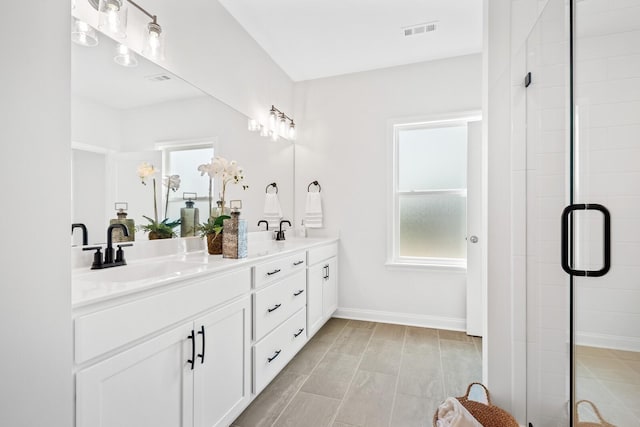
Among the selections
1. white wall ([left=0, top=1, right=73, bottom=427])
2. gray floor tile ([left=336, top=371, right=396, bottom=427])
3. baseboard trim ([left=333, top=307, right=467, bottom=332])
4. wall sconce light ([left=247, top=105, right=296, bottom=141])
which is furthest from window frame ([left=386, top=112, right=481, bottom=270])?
white wall ([left=0, top=1, right=73, bottom=427])

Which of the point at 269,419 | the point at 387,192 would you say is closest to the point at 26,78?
the point at 269,419

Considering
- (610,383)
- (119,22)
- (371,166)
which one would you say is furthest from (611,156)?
(371,166)

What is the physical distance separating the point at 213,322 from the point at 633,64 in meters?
1.74

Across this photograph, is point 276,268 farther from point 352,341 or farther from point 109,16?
point 109,16

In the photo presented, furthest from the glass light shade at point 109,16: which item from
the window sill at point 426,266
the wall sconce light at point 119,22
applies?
the window sill at point 426,266

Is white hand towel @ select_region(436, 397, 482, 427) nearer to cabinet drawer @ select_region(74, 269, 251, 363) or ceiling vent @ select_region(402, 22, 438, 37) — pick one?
cabinet drawer @ select_region(74, 269, 251, 363)

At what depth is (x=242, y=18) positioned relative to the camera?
8.21ft

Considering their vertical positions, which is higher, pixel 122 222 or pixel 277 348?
pixel 122 222

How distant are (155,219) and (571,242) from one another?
2.02m

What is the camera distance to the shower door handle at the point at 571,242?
3.20 feet

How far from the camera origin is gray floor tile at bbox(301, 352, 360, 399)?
1968 millimetres

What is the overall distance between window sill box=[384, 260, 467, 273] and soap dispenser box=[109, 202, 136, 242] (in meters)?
2.36

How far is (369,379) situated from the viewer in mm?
2111

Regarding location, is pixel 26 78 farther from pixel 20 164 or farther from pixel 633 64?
pixel 633 64
